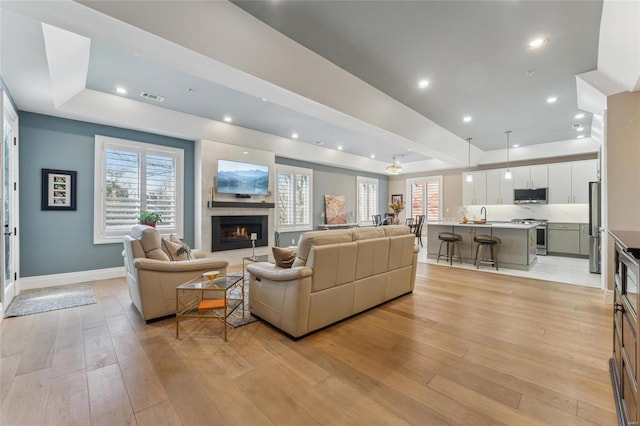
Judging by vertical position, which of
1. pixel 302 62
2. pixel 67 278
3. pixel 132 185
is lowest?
pixel 67 278

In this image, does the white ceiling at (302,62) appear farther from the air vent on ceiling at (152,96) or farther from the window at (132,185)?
the window at (132,185)

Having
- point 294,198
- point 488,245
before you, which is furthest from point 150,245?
point 488,245

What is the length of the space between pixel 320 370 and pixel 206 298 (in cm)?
183

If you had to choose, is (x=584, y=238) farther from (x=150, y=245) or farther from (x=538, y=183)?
(x=150, y=245)

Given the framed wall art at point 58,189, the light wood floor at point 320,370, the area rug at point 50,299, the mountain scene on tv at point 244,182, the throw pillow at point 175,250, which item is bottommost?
the light wood floor at point 320,370

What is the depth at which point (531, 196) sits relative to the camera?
7.76 m

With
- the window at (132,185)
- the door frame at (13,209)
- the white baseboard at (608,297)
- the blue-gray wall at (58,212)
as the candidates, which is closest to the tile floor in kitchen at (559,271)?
the white baseboard at (608,297)

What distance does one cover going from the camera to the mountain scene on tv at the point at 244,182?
5935 mm

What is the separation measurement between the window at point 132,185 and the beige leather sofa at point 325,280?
349 cm

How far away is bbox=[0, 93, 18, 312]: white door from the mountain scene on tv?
2981 mm

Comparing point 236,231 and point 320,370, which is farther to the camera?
point 236,231

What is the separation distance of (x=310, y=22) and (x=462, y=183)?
823 cm

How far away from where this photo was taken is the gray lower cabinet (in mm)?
6996

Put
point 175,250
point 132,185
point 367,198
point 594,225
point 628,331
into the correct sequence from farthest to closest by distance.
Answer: point 367,198
point 132,185
point 594,225
point 175,250
point 628,331
